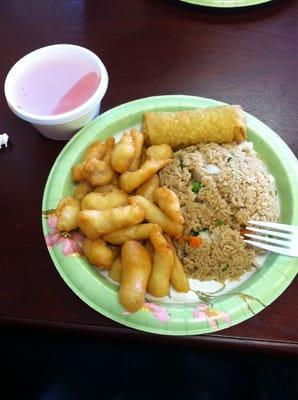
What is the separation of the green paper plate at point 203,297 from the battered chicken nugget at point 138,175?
0.37ft

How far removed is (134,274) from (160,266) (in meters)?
0.05

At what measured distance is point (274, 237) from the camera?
77 centimetres

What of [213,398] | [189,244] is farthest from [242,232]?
[213,398]

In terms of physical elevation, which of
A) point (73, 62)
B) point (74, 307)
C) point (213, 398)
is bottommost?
point (213, 398)

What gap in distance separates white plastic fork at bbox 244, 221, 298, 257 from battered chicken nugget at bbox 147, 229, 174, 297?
5.8 inches

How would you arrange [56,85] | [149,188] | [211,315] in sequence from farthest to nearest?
[56,85]
[149,188]
[211,315]

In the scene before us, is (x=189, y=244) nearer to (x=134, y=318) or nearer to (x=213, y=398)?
(x=134, y=318)

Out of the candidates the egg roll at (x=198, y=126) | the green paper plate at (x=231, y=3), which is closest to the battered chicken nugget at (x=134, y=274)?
the egg roll at (x=198, y=126)

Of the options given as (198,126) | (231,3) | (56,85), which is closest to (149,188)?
(198,126)

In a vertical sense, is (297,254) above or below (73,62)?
below

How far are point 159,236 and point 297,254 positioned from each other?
23cm

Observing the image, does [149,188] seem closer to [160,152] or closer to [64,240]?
[160,152]

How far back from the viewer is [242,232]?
30.8 inches

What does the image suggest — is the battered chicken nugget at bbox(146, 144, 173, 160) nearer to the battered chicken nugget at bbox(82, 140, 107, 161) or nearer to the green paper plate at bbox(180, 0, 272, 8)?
the battered chicken nugget at bbox(82, 140, 107, 161)
